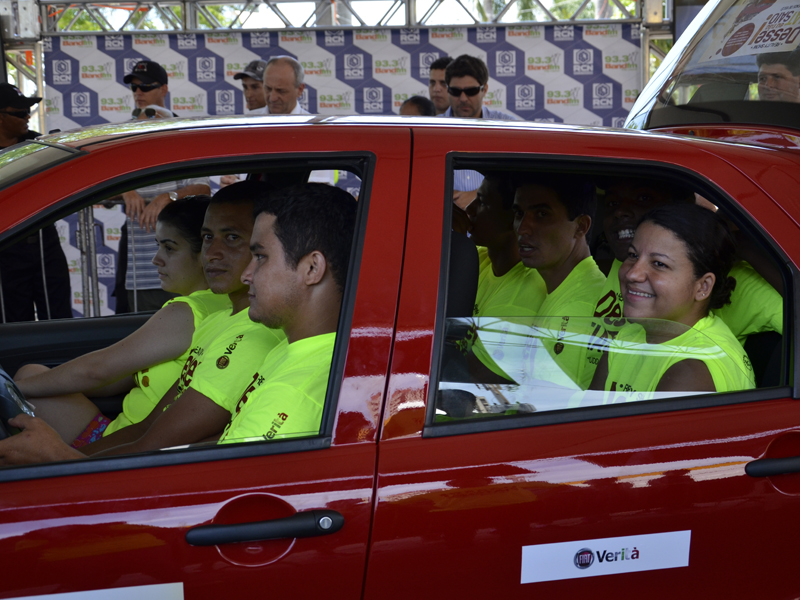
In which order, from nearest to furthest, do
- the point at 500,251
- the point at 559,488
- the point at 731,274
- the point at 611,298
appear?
1. the point at 559,488
2. the point at 731,274
3. the point at 611,298
4. the point at 500,251

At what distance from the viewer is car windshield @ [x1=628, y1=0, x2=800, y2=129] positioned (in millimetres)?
1970

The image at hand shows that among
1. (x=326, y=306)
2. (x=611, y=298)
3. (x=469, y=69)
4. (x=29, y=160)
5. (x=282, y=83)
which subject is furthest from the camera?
(x=282, y=83)

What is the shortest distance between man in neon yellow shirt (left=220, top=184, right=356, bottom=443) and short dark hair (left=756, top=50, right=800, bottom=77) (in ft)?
4.15

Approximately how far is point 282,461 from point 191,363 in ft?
2.68

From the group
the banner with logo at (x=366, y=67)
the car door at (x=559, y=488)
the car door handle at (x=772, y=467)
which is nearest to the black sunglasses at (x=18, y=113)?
the banner with logo at (x=366, y=67)

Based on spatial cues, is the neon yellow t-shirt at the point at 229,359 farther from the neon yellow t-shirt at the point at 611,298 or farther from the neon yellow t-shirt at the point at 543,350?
the neon yellow t-shirt at the point at 611,298

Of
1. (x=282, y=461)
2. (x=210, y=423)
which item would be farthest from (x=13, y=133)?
(x=282, y=461)

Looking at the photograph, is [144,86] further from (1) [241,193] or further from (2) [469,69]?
(1) [241,193]

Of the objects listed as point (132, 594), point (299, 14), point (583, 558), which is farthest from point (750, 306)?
point (299, 14)

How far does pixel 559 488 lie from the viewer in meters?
1.19

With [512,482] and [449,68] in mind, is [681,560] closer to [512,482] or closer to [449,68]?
[512,482]

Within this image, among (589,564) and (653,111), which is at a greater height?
(653,111)

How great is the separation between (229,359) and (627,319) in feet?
2.82

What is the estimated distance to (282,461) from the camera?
1.16m
